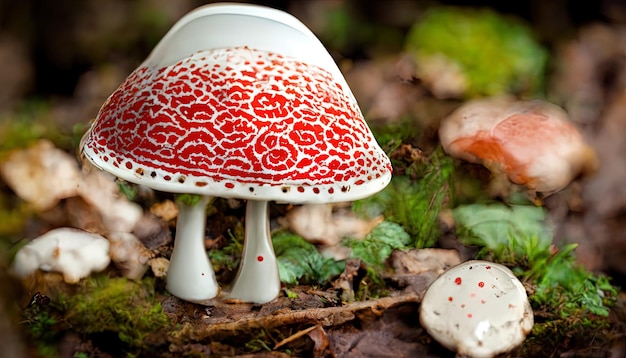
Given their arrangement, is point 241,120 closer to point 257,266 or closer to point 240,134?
point 240,134

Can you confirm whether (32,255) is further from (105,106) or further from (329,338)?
(329,338)

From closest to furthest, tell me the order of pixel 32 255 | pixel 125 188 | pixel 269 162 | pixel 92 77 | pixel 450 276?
pixel 269 162 → pixel 450 276 → pixel 32 255 → pixel 125 188 → pixel 92 77

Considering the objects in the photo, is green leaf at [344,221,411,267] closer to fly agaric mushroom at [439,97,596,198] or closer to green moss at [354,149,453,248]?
green moss at [354,149,453,248]

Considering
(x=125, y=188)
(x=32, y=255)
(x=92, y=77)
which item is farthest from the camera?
(x=92, y=77)

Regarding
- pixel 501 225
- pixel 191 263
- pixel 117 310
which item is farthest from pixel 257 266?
pixel 501 225

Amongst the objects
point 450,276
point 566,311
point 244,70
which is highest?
point 244,70

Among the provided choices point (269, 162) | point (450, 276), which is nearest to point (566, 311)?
point (450, 276)

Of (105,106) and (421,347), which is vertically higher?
(105,106)

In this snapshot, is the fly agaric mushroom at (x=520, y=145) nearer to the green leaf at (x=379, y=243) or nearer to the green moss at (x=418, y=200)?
the green moss at (x=418, y=200)
